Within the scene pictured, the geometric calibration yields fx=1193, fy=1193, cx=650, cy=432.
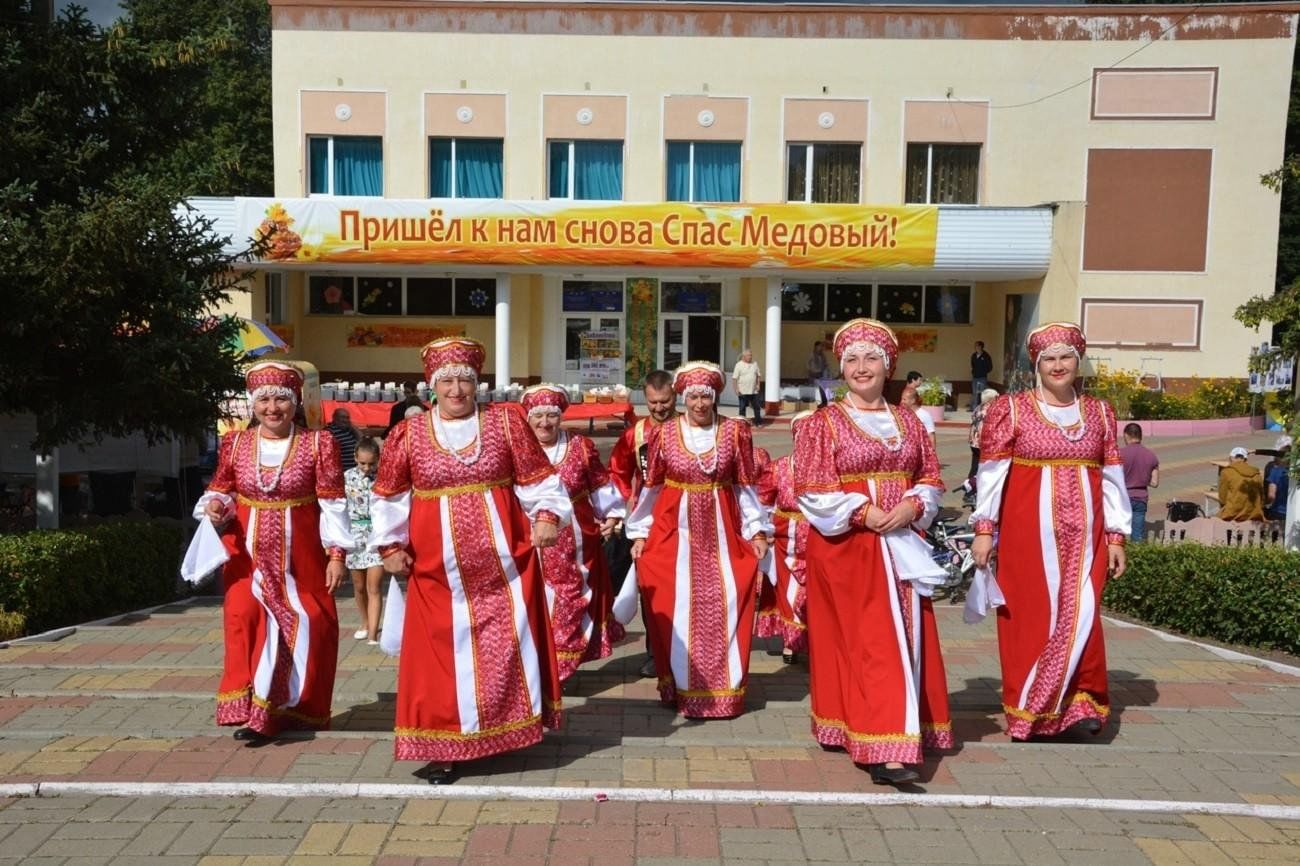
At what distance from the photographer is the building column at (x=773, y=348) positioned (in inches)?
963

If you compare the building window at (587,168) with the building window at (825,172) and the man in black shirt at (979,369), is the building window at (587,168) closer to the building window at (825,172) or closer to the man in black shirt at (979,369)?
the building window at (825,172)

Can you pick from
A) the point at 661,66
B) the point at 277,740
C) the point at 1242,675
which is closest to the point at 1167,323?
the point at 661,66

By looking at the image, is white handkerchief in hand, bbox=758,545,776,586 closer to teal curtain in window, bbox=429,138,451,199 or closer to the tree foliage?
the tree foliage

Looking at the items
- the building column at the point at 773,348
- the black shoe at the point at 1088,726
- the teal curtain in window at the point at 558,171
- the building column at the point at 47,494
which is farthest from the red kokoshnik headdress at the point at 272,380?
the teal curtain in window at the point at 558,171

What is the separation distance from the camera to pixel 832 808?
5.10m

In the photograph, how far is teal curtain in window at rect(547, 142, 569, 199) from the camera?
2547 cm

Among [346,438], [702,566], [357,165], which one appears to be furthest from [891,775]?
[357,165]

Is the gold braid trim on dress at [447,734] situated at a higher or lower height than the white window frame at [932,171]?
lower

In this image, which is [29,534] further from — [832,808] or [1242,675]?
[1242,675]

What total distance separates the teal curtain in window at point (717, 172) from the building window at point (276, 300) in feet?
30.7

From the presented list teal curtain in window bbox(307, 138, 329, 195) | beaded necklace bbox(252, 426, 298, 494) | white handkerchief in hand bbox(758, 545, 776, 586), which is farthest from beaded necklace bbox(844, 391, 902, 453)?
teal curtain in window bbox(307, 138, 329, 195)

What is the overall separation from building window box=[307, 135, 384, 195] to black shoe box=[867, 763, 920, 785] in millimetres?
22445

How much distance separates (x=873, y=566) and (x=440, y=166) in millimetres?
21749

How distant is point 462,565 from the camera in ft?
17.7
